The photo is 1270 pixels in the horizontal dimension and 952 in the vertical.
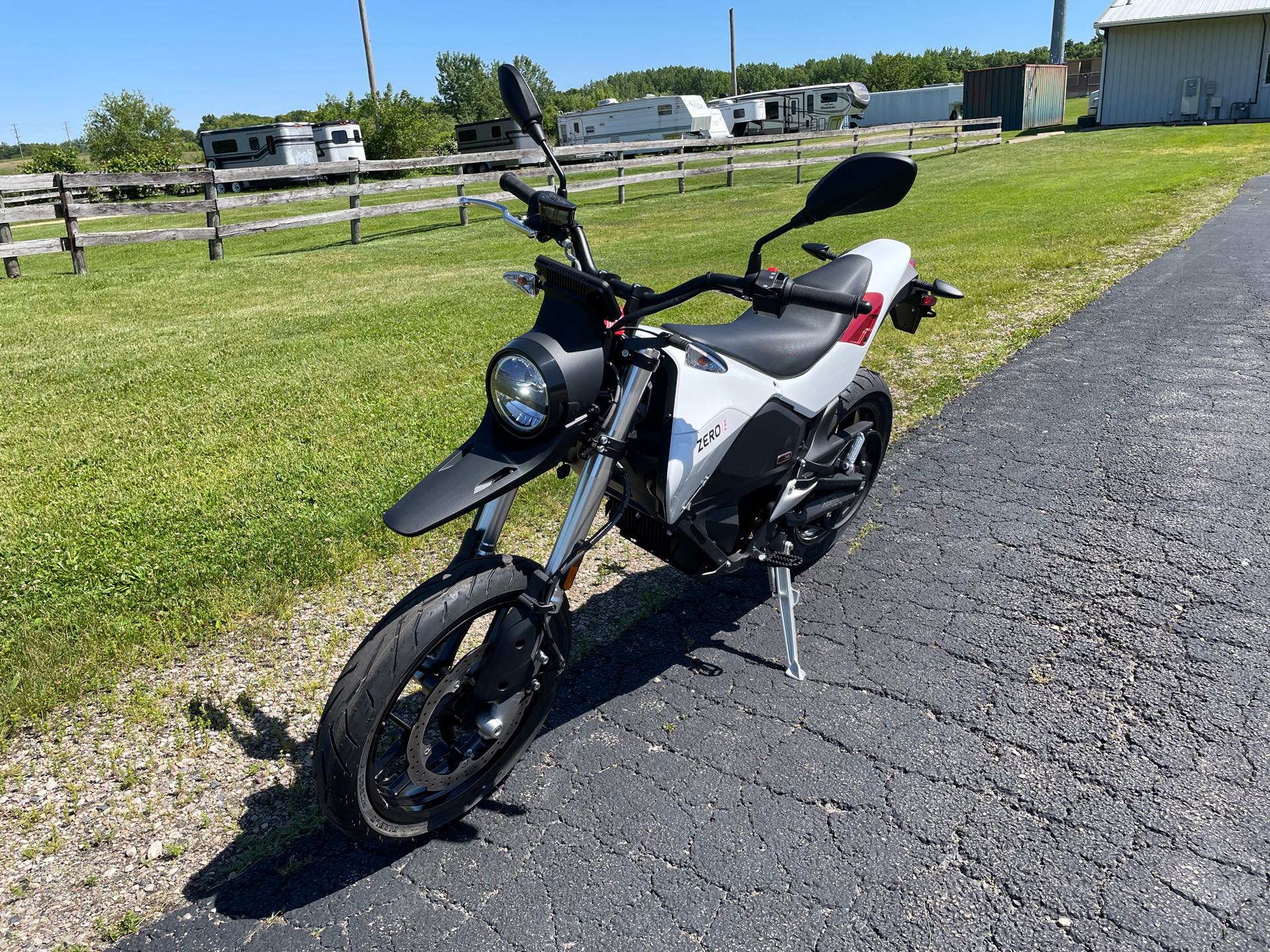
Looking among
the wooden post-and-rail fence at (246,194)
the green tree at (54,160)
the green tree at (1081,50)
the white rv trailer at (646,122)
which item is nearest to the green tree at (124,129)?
the green tree at (54,160)

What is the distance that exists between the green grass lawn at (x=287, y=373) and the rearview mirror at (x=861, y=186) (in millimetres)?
2551

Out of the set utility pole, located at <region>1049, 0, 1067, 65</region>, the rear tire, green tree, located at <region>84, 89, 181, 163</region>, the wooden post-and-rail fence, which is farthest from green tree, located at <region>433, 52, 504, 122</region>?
the rear tire

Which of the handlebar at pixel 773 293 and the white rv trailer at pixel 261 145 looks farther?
the white rv trailer at pixel 261 145

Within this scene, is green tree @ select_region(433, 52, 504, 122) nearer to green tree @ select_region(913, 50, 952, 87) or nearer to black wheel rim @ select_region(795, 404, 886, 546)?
green tree @ select_region(913, 50, 952, 87)

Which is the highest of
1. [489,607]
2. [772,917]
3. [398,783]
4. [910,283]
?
[910,283]

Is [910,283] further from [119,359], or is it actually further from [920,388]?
[119,359]

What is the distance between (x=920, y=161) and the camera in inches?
1041

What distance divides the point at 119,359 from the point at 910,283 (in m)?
7.07

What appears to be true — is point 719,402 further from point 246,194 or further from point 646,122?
point 646,122

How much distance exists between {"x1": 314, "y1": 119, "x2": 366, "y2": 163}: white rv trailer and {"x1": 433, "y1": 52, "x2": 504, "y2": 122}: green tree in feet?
125

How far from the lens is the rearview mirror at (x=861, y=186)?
7.54 feet

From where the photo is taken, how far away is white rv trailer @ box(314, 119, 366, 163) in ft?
126

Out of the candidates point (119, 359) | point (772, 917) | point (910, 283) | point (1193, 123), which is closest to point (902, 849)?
point (772, 917)

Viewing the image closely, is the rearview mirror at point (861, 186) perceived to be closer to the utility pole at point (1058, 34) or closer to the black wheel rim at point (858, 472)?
the black wheel rim at point (858, 472)
